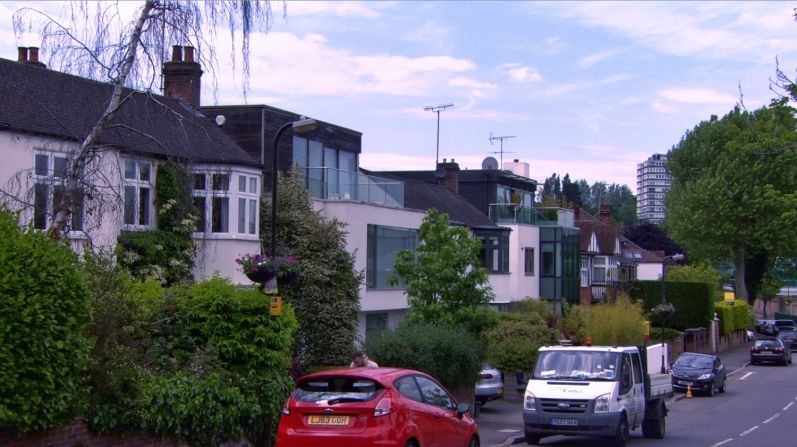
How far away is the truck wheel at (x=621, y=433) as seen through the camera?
18.6 meters

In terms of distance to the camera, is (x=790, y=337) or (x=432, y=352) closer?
(x=432, y=352)

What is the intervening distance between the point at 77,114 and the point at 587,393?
13.7 m

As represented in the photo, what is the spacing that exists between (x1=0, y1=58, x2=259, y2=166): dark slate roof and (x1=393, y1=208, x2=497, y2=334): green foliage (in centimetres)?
572

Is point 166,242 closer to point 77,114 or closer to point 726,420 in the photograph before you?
point 77,114

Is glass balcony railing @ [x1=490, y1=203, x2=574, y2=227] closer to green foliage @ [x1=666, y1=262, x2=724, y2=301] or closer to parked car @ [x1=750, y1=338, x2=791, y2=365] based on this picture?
parked car @ [x1=750, y1=338, x2=791, y2=365]

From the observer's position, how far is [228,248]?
2573 cm

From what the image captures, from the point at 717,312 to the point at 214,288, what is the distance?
194 feet

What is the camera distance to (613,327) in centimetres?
4053

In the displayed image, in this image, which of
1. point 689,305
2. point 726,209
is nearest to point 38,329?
point 689,305

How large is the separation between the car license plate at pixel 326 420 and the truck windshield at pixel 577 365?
806 centimetres

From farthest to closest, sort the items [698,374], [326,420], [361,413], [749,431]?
[698,374]
[749,431]
[326,420]
[361,413]

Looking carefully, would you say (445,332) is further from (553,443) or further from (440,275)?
(440,275)

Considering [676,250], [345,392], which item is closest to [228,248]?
[345,392]

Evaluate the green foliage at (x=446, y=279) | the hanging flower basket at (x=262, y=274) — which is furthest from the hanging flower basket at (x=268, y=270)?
the green foliage at (x=446, y=279)
